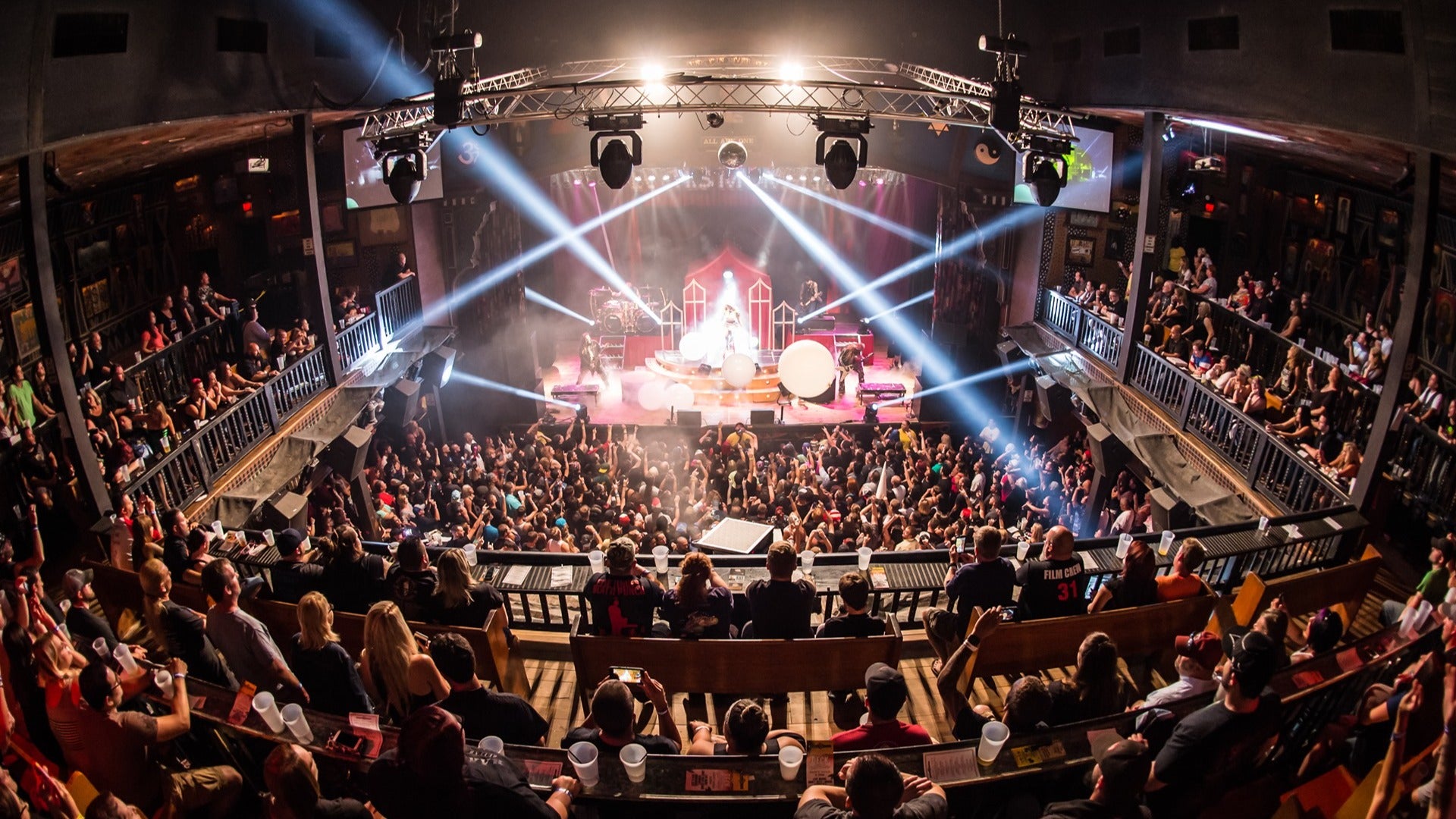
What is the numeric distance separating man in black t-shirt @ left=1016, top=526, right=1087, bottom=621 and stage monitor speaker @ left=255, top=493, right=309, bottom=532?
24.5 ft

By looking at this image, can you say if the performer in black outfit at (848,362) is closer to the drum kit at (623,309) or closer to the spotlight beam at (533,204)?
the spotlight beam at (533,204)

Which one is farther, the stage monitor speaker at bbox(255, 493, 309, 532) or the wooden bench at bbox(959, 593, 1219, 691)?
the stage monitor speaker at bbox(255, 493, 309, 532)

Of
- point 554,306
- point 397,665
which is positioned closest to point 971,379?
point 554,306

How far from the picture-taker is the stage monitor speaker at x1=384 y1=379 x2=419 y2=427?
13.4m

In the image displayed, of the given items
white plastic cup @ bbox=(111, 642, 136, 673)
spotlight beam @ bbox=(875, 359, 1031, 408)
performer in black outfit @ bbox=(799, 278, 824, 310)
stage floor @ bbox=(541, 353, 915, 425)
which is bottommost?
stage floor @ bbox=(541, 353, 915, 425)

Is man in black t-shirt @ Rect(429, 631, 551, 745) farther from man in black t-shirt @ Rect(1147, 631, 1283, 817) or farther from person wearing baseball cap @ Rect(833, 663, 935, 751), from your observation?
man in black t-shirt @ Rect(1147, 631, 1283, 817)

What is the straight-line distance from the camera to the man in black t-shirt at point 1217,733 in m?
3.26

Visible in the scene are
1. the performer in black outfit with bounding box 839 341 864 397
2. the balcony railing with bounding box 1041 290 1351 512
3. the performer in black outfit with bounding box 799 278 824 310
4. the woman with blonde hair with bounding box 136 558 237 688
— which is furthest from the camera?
the performer in black outfit with bounding box 799 278 824 310

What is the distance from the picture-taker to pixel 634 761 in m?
3.31

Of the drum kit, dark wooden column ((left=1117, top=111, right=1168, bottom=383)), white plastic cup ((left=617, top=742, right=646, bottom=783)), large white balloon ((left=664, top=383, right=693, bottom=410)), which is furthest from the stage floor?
white plastic cup ((left=617, top=742, right=646, bottom=783))

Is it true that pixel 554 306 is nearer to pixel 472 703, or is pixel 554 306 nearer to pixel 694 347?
pixel 694 347

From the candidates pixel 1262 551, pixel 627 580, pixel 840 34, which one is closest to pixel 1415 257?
pixel 1262 551

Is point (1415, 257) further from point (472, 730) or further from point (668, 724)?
point (472, 730)

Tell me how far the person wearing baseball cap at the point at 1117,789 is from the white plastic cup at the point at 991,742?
35 centimetres
